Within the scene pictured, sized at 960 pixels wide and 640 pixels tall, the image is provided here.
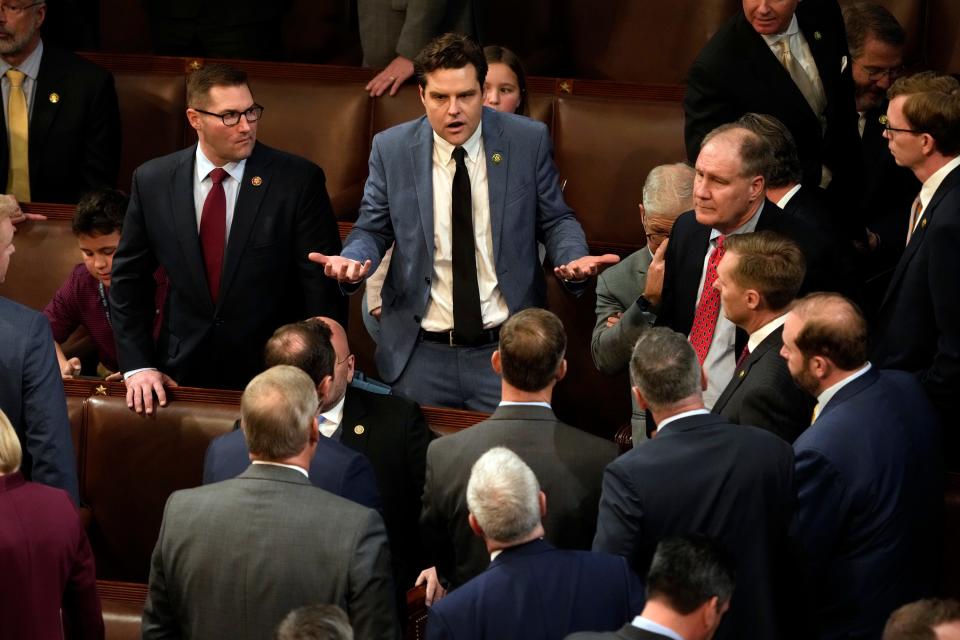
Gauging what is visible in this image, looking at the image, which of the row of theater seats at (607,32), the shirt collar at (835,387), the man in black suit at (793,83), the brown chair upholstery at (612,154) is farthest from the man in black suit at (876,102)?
the shirt collar at (835,387)

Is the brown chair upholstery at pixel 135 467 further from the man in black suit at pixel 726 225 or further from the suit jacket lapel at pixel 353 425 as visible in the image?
the man in black suit at pixel 726 225

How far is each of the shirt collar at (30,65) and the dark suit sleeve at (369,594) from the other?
129 inches

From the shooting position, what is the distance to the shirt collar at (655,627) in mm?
2699

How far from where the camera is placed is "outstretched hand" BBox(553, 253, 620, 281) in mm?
4145

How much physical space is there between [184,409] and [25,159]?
1810 millimetres

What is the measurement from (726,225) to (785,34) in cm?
104

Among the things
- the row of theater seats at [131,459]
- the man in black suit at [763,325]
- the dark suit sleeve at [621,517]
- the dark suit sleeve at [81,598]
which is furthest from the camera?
the row of theater seats at [131,459]

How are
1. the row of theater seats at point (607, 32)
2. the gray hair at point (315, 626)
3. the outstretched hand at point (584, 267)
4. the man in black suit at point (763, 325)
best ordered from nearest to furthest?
the gray hair at point (315, 626), the man in black suit at point (763, 325), the outstretched hand at point (584, 267), the row of theater seats at point (607, 32)

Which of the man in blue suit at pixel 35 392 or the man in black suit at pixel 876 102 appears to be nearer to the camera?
the man in blue suit at pixel 35 392

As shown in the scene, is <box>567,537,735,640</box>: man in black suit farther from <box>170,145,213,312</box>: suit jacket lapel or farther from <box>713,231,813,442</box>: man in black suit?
<box>170,145,213,312</box>: suit jacket lapel

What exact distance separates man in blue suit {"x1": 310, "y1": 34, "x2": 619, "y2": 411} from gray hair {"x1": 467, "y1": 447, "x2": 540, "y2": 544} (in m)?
1.46

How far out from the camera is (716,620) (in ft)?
9.12

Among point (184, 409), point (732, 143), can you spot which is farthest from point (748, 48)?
point (184, 409)

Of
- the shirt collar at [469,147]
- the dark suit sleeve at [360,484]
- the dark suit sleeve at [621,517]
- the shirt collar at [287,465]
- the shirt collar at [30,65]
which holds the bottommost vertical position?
the dark suit sleeve at [360,484]
